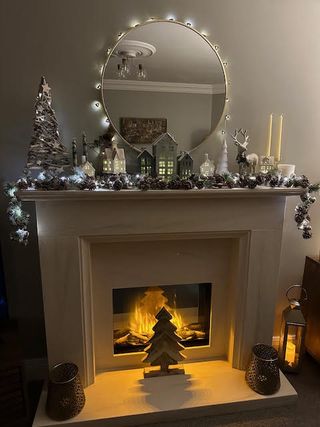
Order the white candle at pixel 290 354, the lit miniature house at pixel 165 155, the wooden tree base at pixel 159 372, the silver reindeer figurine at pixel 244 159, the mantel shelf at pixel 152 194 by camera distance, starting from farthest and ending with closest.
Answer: the white candle at pixel 290 354
the wooden tree base at pixel 159 372
the silver reindeer figurine at pixel 244 159
the lit miniature house at pixel 165 155
the mantel shelf at pixel 152 194

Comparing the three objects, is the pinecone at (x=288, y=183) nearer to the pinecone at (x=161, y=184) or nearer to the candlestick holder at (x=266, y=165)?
the candlestick holder at (x=266, y=165)

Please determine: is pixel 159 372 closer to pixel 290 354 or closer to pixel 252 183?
pixel 290 354

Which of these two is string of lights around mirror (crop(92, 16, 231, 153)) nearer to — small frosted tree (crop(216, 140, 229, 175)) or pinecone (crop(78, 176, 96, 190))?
small frosted tree (crop(216, 140, 229, 175))

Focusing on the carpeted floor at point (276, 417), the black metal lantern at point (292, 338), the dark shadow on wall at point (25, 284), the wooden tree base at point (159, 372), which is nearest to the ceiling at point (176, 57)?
→ the dark shadow on wall at point (25, 284)

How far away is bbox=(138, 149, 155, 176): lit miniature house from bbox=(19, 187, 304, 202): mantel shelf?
21 cm

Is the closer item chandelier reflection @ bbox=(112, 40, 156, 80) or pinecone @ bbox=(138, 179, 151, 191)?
pinecone @ bbox=(138, 179, 151, 191)

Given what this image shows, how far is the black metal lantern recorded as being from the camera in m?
2.00

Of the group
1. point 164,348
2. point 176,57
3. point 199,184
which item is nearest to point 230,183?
point 199,184

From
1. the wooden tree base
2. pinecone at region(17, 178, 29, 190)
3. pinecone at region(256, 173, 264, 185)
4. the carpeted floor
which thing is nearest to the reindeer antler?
pinecone at region(256, 173, 264, 185)

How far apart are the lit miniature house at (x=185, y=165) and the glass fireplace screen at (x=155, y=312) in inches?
28.6

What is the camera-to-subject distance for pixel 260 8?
1.80 m

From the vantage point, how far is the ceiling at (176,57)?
5.66 feet

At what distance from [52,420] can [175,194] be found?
1337mm

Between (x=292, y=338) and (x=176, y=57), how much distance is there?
1.94 meters
